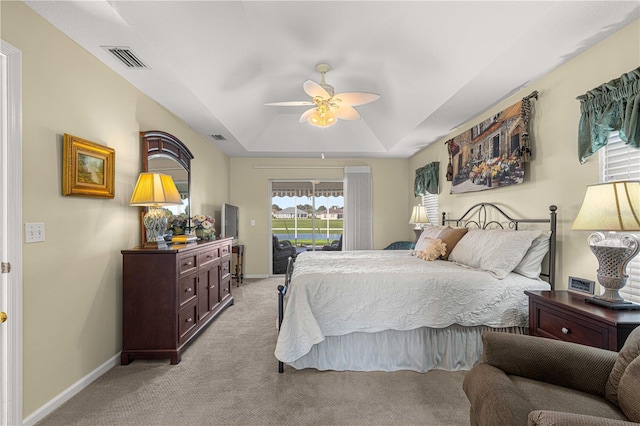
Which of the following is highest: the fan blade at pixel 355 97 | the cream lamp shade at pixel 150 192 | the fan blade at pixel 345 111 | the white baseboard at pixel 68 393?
the fan blade at pixel 355 97

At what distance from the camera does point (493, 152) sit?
3.30 m

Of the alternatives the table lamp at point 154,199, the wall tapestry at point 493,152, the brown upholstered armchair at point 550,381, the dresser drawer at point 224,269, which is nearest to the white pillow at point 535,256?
the wall tapestry at point 493,152

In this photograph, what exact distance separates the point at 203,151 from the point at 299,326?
3.44 m

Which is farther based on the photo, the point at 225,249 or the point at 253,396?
the point at 225,249

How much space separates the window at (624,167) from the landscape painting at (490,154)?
73 cm

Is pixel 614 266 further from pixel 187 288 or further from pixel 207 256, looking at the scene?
pixel 207 256

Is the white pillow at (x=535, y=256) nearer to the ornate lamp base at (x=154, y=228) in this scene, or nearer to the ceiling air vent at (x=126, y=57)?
the ornate lamp base at (x=154, y=228)

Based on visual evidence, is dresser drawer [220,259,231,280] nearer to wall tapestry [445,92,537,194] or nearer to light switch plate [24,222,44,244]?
light switch plate [24,222,44,244]

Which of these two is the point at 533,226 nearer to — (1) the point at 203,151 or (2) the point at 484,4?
(2) the point at 484,4

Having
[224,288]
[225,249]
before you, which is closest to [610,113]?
[225,249]

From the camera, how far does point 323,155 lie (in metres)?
6.05

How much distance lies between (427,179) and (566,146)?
2614 millimetres

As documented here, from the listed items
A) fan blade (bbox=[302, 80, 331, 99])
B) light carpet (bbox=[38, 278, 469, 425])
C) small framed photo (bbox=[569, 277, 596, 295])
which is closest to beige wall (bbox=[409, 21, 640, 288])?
small framed photo (bbox=[569, 277, 596, 295])

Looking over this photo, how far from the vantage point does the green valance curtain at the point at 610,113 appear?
5.98ft
